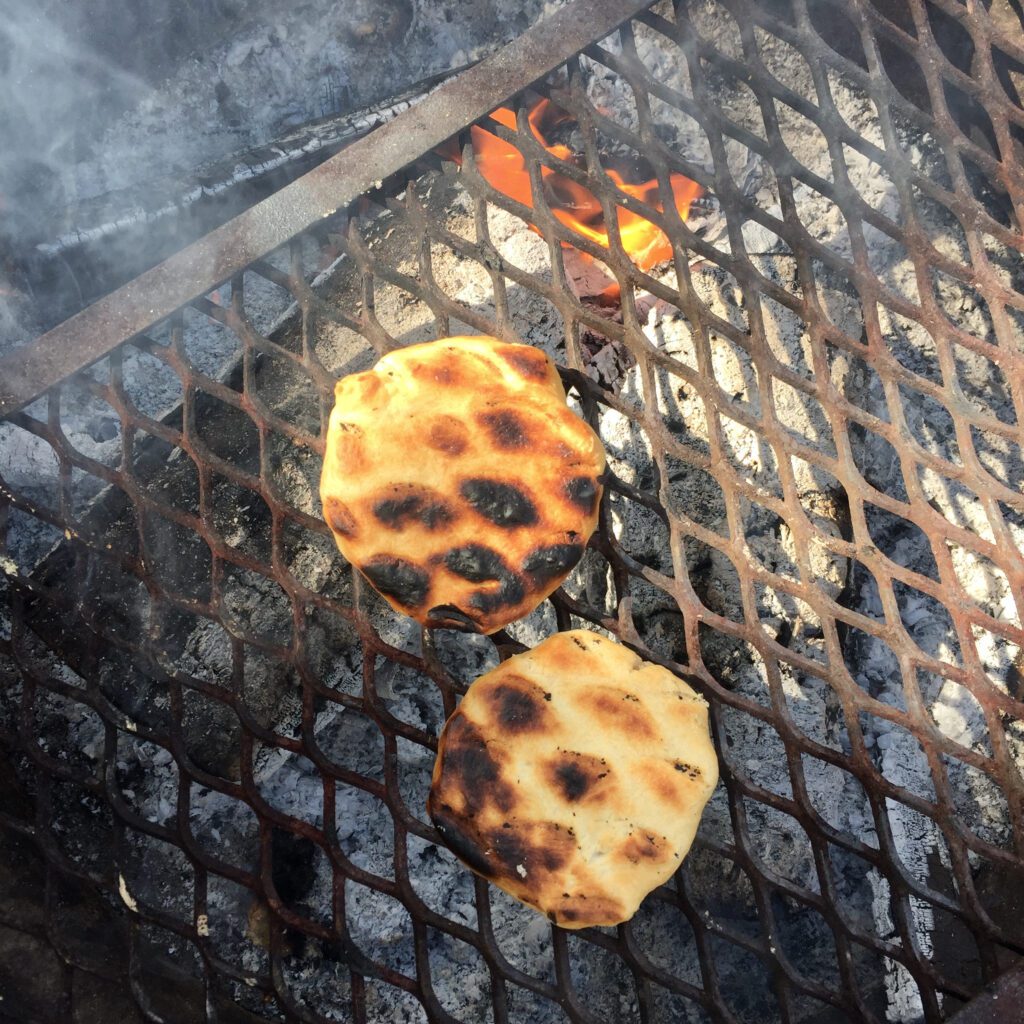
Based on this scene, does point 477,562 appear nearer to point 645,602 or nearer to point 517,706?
point 517,706

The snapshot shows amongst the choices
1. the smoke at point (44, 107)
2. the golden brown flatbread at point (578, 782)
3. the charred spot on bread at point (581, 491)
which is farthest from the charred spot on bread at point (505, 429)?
the smoke at point (44, 107)

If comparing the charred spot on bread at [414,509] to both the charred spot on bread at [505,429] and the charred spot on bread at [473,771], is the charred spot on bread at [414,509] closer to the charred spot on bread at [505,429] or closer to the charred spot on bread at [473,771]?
the charred spot on bread at [505,429]

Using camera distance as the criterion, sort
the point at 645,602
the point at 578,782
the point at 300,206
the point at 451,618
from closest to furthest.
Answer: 1. the point at 578,782
2. the point at 451,618
3. the point at 300,206
4. the point at 645,602

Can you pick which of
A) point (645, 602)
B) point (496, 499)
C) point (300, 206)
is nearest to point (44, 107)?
point (300, 206)

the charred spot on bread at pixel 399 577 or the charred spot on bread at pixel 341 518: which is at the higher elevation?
the charred spot on bread at pixel 341 518

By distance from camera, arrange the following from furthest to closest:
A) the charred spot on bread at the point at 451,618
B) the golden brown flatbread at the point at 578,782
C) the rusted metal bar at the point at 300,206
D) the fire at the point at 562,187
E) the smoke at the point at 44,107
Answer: the fire at the point at 562,187
the smoke at the point at 44,107
the rusted metal bar at the point at 300,206
the charred spot on bread at the point at 451,618
the golden brown flatbread at the point at 578,782

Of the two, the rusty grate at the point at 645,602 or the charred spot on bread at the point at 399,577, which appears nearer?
the charred spot on bread at the point at 399,577
